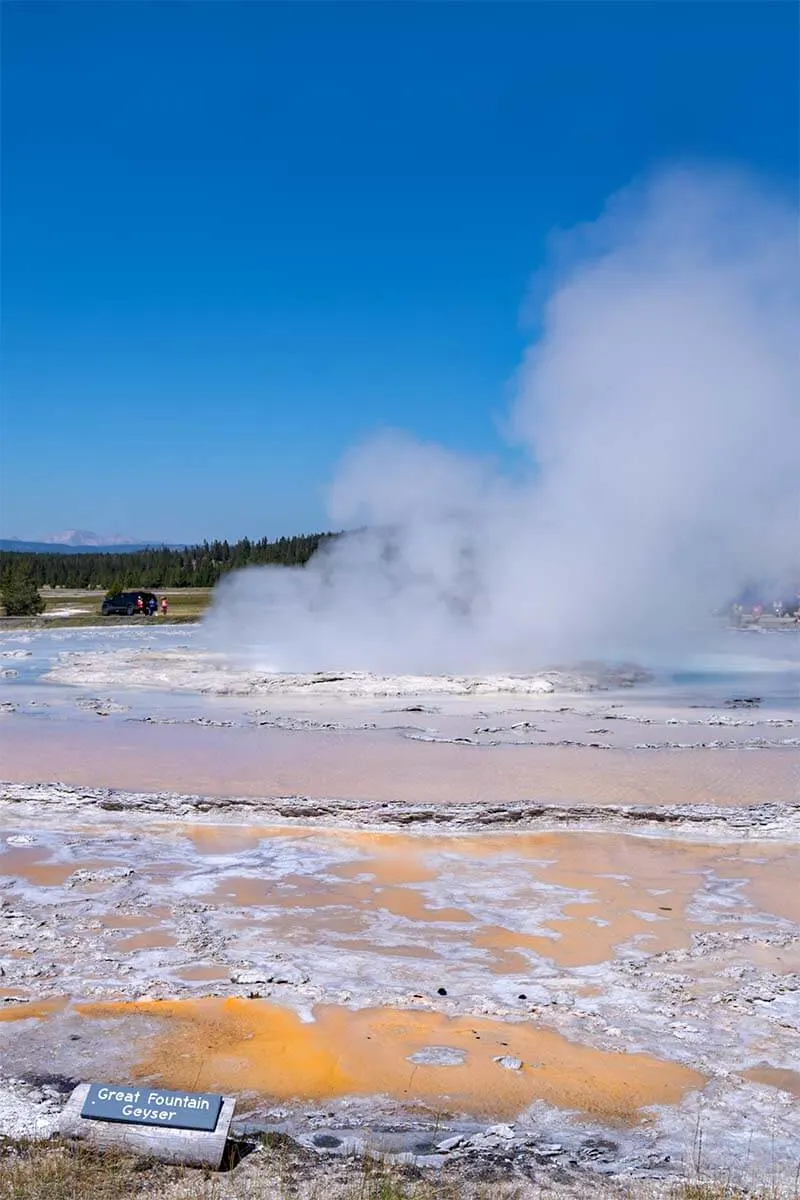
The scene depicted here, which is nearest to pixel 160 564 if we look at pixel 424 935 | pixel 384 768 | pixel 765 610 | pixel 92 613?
pixel 92 613

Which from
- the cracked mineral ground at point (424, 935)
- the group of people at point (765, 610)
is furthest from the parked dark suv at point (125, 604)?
the cracked mineral ground at point (424, 935)

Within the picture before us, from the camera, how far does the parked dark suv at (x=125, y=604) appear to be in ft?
131

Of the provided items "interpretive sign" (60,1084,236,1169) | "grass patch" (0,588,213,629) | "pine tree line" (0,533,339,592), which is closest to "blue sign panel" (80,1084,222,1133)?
"interpretive sign" (60,1084,236,1169)

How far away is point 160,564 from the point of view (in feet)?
224

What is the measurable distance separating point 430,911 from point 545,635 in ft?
57.1

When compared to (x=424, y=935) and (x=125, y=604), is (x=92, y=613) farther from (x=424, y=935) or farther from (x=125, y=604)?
(x=424, y=935)

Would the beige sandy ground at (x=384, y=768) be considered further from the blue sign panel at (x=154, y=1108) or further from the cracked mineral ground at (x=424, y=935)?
the blue sign panel at (x=154, y=1108)

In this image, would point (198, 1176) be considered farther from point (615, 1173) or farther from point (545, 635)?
point (545, 635)

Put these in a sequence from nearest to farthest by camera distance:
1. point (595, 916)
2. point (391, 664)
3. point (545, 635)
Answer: point (595, 916) → point (391, 664) → point (545, 635)

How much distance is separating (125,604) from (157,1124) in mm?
37328

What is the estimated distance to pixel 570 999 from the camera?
6047 mm

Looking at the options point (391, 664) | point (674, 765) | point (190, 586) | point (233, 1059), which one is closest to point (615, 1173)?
point (233, 1059)

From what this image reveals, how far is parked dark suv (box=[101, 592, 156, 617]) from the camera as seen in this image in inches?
1571

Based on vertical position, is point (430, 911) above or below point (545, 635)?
below
